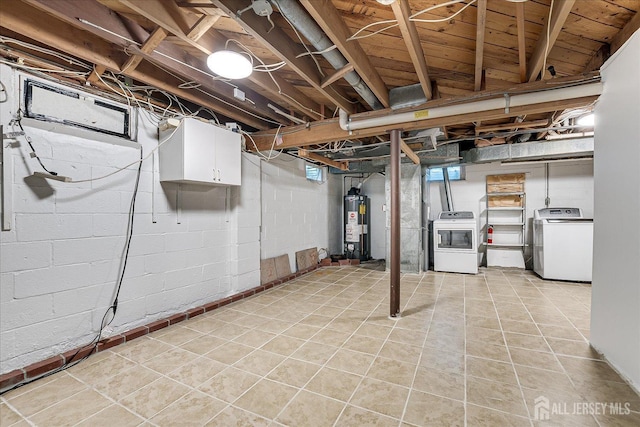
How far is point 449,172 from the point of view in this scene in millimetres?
5930

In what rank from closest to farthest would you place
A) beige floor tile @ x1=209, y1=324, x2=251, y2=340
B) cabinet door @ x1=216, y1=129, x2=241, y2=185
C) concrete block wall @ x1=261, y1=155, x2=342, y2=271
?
beige floor tile @ x1=209, y1=324, x2=251, y2=340 < cabinet door @ x1=216, y1=129, x2=241, y2=185 < concrete block wall @ x1=261, y1=155, x2=342, y2=271

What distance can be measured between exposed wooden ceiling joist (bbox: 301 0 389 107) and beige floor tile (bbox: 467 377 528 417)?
2.47 m

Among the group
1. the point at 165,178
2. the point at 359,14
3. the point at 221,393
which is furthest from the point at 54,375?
the point at 359,14

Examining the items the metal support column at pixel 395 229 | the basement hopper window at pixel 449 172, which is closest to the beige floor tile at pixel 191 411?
the metal support column at pixel 395 229

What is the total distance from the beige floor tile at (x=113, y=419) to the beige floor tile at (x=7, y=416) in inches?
16.5

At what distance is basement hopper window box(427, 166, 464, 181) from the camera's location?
19.0ft

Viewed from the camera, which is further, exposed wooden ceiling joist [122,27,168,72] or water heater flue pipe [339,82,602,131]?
water heater flue pipe [339,82,602,131]

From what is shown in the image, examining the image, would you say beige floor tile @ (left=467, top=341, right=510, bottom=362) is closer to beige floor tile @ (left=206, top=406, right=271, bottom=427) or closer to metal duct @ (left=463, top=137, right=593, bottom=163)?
beige floor tile @ (left=206, top=406, right=271, bottom=427)

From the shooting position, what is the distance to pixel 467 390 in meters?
1.81

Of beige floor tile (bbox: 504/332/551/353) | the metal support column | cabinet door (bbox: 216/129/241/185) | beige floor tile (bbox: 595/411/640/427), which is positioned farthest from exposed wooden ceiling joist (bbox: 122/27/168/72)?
beige floor tile (bbox: 504/332/551/353)

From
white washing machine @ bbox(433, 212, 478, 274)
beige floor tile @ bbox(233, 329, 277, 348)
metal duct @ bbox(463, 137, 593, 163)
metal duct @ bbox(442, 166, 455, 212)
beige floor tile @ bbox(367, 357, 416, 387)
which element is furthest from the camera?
metal duct @ bbox(442, 166, 455, 212)

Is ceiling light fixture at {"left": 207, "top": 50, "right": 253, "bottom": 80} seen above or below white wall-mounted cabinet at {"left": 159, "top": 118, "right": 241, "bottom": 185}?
above

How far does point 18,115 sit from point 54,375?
1941 millimetres

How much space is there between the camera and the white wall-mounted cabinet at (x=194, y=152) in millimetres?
2693
